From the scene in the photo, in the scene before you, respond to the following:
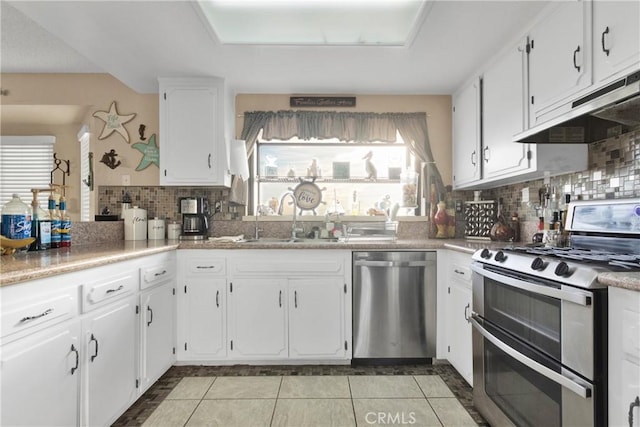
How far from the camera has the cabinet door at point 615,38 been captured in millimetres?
1376

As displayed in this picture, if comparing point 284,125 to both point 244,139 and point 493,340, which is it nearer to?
point 244,139

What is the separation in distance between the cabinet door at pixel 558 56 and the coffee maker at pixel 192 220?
250 centimetres

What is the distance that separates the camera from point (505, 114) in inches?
90.8

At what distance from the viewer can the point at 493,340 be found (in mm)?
1727

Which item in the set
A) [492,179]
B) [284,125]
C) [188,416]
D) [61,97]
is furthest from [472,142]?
[61,97]

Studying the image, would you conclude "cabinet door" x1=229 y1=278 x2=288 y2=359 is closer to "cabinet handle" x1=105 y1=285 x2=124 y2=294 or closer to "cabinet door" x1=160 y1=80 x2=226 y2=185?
"cabinet handle" x1=105 y1=285 x2=124 y2=294

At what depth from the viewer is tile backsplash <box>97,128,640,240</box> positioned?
1792 millimetres

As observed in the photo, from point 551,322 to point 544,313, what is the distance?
0.16 ft

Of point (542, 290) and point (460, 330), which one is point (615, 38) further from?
point (460, 330)

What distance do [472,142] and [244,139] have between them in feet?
6.43

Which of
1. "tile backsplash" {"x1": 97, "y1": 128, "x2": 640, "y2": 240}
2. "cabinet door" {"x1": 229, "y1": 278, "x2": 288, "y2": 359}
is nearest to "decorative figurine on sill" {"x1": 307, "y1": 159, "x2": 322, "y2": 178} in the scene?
"tile backsplash" {"x1": 97, "y1": 128, "x2": 640, "y2": 240}

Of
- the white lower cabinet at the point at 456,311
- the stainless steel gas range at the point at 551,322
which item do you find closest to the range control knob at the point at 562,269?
the stainless steel gas range at the point at 551,322

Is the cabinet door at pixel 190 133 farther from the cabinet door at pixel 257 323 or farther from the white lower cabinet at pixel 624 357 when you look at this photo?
the white lower cabinet at pixel 624 357

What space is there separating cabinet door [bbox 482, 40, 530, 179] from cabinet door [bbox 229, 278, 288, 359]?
5.81 ft
